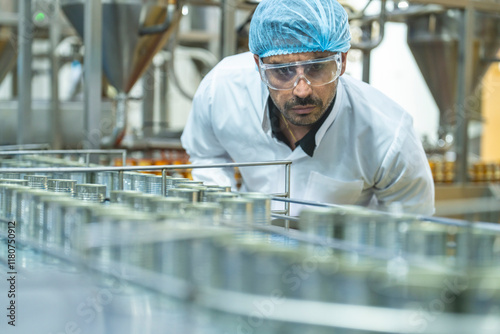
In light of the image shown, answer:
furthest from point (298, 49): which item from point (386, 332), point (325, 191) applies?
point (386, 332)

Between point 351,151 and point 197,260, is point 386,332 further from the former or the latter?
point 351,151

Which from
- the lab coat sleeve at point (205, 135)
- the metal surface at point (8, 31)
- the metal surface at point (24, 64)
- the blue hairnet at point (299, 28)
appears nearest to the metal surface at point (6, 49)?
the metal surface at point (8, 31)

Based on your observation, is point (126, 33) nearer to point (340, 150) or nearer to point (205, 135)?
point (205, 135)

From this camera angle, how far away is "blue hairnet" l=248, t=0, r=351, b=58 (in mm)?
1519

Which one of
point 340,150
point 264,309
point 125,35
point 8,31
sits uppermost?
point 8,31

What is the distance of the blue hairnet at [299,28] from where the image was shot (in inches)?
59.8

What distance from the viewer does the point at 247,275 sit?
26.5 inches

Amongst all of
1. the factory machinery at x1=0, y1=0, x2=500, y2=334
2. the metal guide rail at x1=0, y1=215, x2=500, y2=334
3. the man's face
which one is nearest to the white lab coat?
the man's face

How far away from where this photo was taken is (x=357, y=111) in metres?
1.71

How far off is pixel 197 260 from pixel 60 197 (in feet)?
1.09

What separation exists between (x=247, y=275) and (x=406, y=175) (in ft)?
3.56

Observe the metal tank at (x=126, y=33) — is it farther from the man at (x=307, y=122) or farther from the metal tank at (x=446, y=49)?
the metal tank at (x=446, y=49)

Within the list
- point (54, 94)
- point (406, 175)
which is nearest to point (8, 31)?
point (54, 94)

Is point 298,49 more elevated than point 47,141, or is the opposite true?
point 298,49
